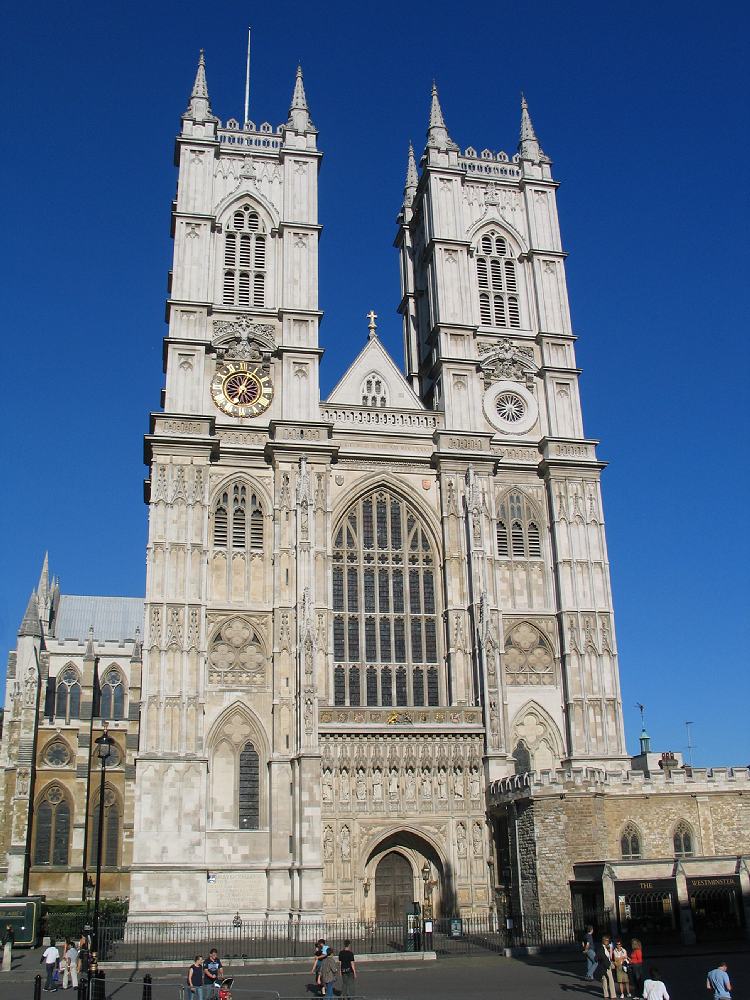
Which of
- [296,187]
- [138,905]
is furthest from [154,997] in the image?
[296,187]

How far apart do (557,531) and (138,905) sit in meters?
21.1

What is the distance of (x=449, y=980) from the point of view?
78.6 ft

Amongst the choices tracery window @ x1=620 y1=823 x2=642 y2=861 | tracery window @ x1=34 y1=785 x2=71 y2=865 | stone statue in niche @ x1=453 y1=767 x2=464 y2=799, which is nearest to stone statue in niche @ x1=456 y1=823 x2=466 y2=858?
stone statue in niche @ x1=453 y1=767 x2=464 y2=799

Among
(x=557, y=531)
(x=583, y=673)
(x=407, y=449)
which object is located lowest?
(x=583, y=673)

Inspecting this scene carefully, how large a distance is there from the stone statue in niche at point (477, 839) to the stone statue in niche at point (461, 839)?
31 cm

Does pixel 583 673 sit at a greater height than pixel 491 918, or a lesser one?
greater

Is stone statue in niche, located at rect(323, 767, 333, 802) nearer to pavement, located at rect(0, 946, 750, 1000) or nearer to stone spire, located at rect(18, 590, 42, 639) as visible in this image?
pavement, located at rect(0, 946, 750, 1000)

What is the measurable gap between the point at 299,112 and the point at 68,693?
32.2 m

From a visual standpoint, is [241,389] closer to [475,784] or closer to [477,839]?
[475,784]

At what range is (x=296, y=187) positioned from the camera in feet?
153

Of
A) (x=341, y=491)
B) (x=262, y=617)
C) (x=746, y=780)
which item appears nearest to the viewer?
(x=746, y=780)

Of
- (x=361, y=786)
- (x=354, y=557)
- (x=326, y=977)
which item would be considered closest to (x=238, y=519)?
(x=354, y=557)

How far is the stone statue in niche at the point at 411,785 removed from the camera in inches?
1419

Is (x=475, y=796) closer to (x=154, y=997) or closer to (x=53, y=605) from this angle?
(x=154, y=997)
